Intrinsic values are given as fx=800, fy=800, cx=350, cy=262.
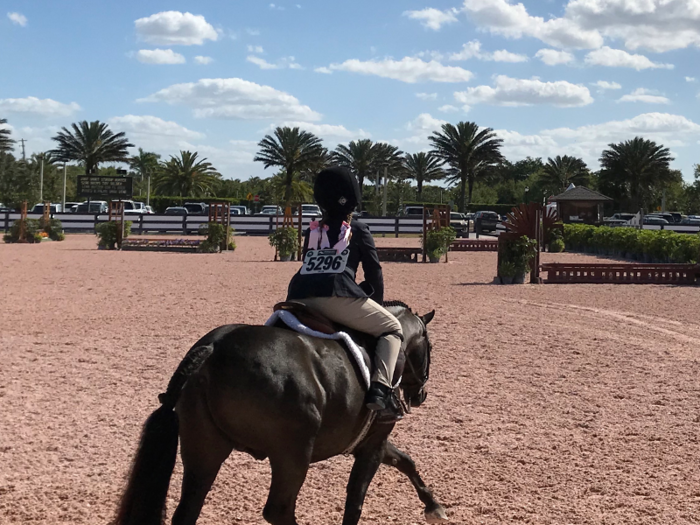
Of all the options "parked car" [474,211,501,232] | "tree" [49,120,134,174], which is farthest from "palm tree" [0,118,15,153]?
"parked car" [474,211,501,232]

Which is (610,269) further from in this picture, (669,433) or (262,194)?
(262,194)

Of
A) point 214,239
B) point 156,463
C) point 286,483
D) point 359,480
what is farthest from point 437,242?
point 156,463

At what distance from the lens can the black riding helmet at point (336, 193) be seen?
4270 millimetres

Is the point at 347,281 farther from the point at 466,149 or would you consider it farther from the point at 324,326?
the point at 466,149

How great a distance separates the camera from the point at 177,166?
80875 millimetres

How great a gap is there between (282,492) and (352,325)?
0.96 m

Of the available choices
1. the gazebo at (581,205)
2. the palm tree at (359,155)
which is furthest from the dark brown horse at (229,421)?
the palm tree at (359,155)

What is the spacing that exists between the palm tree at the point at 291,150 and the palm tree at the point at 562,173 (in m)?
28.6

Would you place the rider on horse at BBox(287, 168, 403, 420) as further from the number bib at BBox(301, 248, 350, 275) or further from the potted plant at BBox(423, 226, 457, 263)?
the potted plant at BBox(423, 226, 457, 263)

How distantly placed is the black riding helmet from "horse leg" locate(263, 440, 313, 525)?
4.28ft

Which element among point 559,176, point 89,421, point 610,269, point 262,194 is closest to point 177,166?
point 262,194

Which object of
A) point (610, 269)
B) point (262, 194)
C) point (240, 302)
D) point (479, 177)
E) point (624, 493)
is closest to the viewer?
point (624, 493)

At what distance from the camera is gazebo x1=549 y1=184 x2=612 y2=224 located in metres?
52.2

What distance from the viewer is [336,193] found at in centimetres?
428
